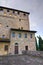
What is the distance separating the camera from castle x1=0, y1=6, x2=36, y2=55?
83.5 ft

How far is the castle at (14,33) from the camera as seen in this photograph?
83.5 ft

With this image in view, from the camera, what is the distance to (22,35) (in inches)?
1085

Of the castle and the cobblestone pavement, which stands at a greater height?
the castle

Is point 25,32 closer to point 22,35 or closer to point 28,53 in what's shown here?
point 22,35

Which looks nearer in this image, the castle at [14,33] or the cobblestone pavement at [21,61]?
the cobblestone pavement at [21,61]

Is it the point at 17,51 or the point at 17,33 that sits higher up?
the point at 17,33

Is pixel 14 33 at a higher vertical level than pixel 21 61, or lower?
higher

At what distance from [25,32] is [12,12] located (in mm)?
7288

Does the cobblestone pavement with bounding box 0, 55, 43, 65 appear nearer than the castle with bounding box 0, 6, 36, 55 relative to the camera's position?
Yes

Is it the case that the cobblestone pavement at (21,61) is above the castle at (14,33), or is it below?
below

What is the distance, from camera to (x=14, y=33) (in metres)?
26.8

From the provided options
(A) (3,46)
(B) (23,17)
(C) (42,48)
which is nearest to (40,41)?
(C) (42,48)

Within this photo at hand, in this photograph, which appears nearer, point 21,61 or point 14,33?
point 21,61

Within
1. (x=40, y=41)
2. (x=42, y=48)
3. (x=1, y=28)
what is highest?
(x=1, y=28)
